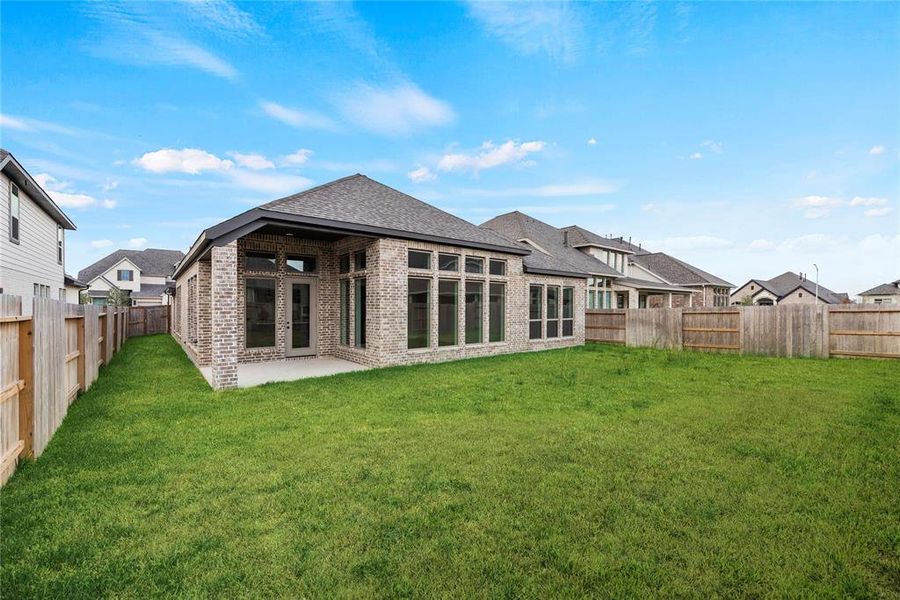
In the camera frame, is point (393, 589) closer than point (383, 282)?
Yes

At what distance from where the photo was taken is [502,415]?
5742mm

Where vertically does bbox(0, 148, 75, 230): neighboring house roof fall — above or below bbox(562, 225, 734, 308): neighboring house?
above

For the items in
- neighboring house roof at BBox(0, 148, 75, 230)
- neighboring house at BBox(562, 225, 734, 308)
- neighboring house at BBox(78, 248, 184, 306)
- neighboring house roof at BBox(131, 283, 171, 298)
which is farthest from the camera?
neighboring house roof at BBox(131, 283, 171, 298)

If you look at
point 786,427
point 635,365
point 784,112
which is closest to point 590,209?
point 784,112

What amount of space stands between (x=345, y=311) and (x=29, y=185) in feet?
35.0

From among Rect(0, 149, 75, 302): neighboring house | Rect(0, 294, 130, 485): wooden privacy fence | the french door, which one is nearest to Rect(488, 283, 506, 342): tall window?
the french door

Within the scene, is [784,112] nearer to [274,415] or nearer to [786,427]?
[786,427]

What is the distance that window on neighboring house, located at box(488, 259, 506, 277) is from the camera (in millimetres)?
12943

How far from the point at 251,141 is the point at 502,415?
15073 millimetres

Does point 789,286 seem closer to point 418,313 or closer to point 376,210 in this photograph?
point 418,313

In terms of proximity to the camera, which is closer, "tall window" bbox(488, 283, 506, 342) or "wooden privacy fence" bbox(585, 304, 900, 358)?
"wooden privacy fence" bbox(585, 304, 900, 358)

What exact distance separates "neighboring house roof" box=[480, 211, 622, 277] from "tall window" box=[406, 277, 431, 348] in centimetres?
717

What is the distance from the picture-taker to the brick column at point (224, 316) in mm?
7477

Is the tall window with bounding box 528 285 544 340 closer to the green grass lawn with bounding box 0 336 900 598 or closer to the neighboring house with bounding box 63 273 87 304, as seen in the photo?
Answer: the green grass lawn with bounding box 0 336 900 598
